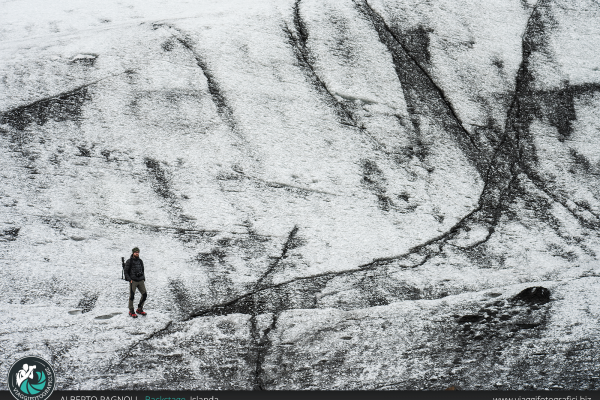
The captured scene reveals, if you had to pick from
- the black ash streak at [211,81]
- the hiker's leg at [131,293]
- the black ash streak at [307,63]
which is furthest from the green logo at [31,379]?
the black ash streak at [307,63]

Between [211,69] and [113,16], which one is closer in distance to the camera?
[211,69]

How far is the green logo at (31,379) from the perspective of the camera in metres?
6.81

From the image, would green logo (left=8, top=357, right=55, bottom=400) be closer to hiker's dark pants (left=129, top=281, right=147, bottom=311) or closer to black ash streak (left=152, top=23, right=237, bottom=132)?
hiker's dark pants (left=129, top=281, right=147, bottom=311)

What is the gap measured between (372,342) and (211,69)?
8.36 m

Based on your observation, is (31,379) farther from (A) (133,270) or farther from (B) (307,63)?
(B) (307,63)

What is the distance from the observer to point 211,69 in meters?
13.6

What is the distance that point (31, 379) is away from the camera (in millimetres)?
7023

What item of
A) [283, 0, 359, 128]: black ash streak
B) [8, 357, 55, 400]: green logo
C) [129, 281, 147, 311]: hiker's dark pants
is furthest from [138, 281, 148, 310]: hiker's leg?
[283, 0, 359, 128]: black ash streak

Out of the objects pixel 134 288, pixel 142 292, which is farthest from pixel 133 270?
pixel 142 292

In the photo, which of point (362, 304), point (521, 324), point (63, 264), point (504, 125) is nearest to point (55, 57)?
point (63, 264)

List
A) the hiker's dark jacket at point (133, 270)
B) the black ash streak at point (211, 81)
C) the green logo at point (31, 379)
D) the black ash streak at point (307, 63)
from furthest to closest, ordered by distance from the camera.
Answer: the black ash streak at point (307, 63) → the black ash streak at point (211, 81) → the hiker's dark jacket at point (133, 270) → the green logo at point (31, 379)

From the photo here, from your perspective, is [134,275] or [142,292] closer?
[134,275]

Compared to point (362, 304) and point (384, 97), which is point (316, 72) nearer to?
point (384, 97)

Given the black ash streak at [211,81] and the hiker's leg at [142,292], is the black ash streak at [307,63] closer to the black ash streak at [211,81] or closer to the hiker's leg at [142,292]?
the black ash streak at [211,81]
